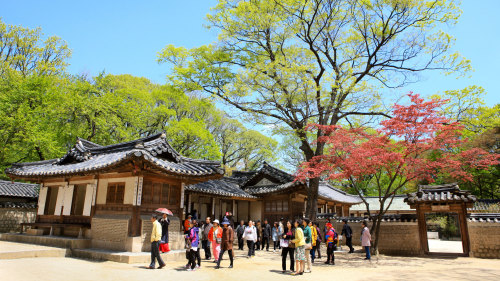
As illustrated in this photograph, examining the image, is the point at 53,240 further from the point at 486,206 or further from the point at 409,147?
the point at 486,206

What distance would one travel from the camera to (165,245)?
1043 cm

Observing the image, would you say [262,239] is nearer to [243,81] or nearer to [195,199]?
[195,199]

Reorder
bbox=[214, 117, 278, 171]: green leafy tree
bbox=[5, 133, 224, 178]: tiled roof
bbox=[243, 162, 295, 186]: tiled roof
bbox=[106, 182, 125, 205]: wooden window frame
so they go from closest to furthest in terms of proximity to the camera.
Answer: bbox=[5, 133, 224, 178]: tiled roof < bbox=[106, 182, 125, 205]: wooden window frame < bbox=[243, 162, 295, 186]: tiled roof < bbox=[214, 117, 278, 171]: green leafy tree

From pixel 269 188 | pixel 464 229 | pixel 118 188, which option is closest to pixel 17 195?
pixel 118 188

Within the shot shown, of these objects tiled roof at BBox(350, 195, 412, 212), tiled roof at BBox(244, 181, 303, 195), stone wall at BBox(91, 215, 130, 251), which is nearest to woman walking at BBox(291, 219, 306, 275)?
stone wall at BBox(91, 215, 130, 251)

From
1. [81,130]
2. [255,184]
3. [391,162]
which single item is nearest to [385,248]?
[391,162]

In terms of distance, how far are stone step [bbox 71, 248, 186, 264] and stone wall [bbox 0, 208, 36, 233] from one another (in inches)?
478

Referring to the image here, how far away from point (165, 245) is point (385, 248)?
12.1 meters

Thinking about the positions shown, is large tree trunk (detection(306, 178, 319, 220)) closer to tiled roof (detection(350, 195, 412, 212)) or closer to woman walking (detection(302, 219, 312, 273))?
woman walking (detection(302, 219, 312, 273))

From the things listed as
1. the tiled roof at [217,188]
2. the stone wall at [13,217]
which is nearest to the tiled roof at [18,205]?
the stone wall at [13,217]

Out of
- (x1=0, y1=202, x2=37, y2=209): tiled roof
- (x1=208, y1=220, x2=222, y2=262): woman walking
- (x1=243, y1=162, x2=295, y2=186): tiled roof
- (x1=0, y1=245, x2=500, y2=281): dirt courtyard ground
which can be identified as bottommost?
(x1=0, y1=245, x2=500, y2=281): dirt courtyard ground

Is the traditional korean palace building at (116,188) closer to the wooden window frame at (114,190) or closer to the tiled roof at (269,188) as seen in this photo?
the wooden window frame at (114,190)

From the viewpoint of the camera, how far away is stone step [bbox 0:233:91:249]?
39.9 feet

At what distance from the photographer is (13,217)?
66.8 feet
